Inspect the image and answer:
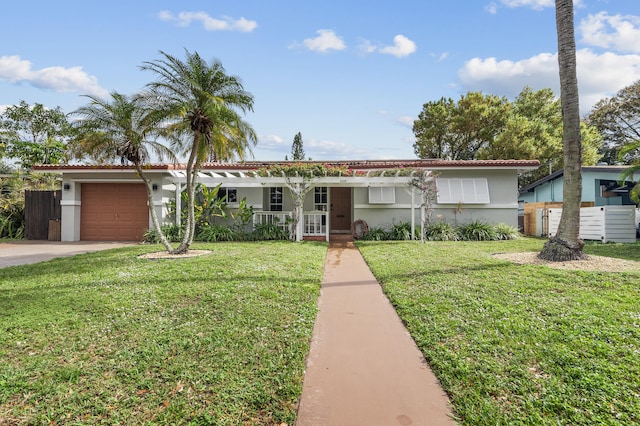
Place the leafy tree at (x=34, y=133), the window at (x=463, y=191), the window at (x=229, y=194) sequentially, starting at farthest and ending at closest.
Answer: the leafy tree at (x=34, y=133)
the window at (x=229, y=194)
the window at (x=463, y=191)

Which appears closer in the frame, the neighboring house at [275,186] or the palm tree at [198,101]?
the palm tree at [198,101]

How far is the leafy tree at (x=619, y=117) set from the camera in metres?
26.2

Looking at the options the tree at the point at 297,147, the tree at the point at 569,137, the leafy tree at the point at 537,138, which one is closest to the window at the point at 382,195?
the tree at the point at 569,137

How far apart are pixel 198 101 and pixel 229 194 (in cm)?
634

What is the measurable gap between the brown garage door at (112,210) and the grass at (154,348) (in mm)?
7574

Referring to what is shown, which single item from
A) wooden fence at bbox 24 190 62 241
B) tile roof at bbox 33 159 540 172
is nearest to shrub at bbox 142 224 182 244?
tile roof at bbox 33 159 540 172

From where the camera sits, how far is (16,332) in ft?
11.6

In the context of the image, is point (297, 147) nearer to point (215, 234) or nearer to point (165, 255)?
point (215, 234)

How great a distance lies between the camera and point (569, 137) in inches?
285

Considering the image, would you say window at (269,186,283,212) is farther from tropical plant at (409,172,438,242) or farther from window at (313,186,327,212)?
tropical plant at (409,172,438,242)

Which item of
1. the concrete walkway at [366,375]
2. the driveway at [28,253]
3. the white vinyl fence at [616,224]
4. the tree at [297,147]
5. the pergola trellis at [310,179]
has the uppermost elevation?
the tree at [297,147]

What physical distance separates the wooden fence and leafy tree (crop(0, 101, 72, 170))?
9.71 meters

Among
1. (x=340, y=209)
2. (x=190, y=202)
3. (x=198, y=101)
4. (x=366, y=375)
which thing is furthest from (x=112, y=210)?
(x=366, y=375)

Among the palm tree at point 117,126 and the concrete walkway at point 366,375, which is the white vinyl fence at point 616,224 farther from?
the palm tree at point 117,126
